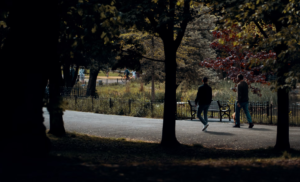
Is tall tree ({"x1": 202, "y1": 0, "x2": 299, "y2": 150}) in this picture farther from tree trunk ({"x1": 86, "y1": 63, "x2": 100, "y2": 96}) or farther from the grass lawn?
tree trunk ({"x1": 86, "y1": 63, "x2": 100, "y2": 96})

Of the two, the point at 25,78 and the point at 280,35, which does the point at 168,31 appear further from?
the point at 25,78

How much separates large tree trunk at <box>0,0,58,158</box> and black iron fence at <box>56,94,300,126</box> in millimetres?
10970

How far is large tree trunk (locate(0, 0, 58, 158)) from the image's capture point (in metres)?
6.59

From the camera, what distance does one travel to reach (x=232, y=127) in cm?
1396

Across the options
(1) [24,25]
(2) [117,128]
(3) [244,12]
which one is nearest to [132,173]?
(1) [24,25]

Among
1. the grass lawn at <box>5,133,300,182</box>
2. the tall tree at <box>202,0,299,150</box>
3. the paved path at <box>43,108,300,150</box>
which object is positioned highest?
the tall tree at <box>202,0,299,150</box>

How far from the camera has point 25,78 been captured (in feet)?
21.9

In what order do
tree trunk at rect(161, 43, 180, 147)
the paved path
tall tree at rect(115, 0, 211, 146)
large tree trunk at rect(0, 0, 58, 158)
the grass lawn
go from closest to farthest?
the grass lawn
large tree trunk at rect(0, 0, 58, 158)
tall tree at rect(115, 0, 211, 146)
tree trunk at rect(161, 43, 180, 147)
the paved path

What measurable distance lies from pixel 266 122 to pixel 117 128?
20.2 ft

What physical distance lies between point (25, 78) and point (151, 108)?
39.2 feet

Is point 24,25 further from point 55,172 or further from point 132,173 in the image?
point 132,173

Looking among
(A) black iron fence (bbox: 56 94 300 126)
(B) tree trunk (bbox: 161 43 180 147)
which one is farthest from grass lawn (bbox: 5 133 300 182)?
(A) black iron fence (bbox: 56 94 300 126)

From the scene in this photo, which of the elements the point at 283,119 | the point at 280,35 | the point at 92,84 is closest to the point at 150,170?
the point at 280,35

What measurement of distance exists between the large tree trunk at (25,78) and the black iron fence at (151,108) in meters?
11.0
